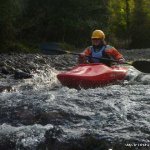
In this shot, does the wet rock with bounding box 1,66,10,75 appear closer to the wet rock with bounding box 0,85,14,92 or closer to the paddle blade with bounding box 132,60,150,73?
the wet rock with bounding box 0,85,14,92

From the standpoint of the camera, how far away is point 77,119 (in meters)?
6.88

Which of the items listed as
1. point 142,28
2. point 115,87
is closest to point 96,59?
point 115,87

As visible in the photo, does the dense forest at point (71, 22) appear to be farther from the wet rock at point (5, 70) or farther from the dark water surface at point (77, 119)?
the dark water surface at point (77, 119)

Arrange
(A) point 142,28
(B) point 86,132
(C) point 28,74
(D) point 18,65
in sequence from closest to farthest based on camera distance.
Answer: (B) point 86,132 → (C) point 28,74 → (D) point 18,65 → (A) point 142,28

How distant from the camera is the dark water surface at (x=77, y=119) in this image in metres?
5.90

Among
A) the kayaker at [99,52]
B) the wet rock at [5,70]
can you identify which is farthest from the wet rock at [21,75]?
the kayaker at [99,52]

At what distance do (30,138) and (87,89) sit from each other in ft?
12.3

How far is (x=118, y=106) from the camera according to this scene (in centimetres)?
764

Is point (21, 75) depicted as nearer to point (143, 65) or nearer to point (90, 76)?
point (90, 76)

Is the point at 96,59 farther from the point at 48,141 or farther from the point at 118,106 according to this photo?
the point at 48,141

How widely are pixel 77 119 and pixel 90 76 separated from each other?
9.95 feet

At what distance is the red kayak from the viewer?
382 inches

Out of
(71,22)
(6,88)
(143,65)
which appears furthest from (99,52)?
(71,22)

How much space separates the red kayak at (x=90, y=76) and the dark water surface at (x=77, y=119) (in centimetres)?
21
